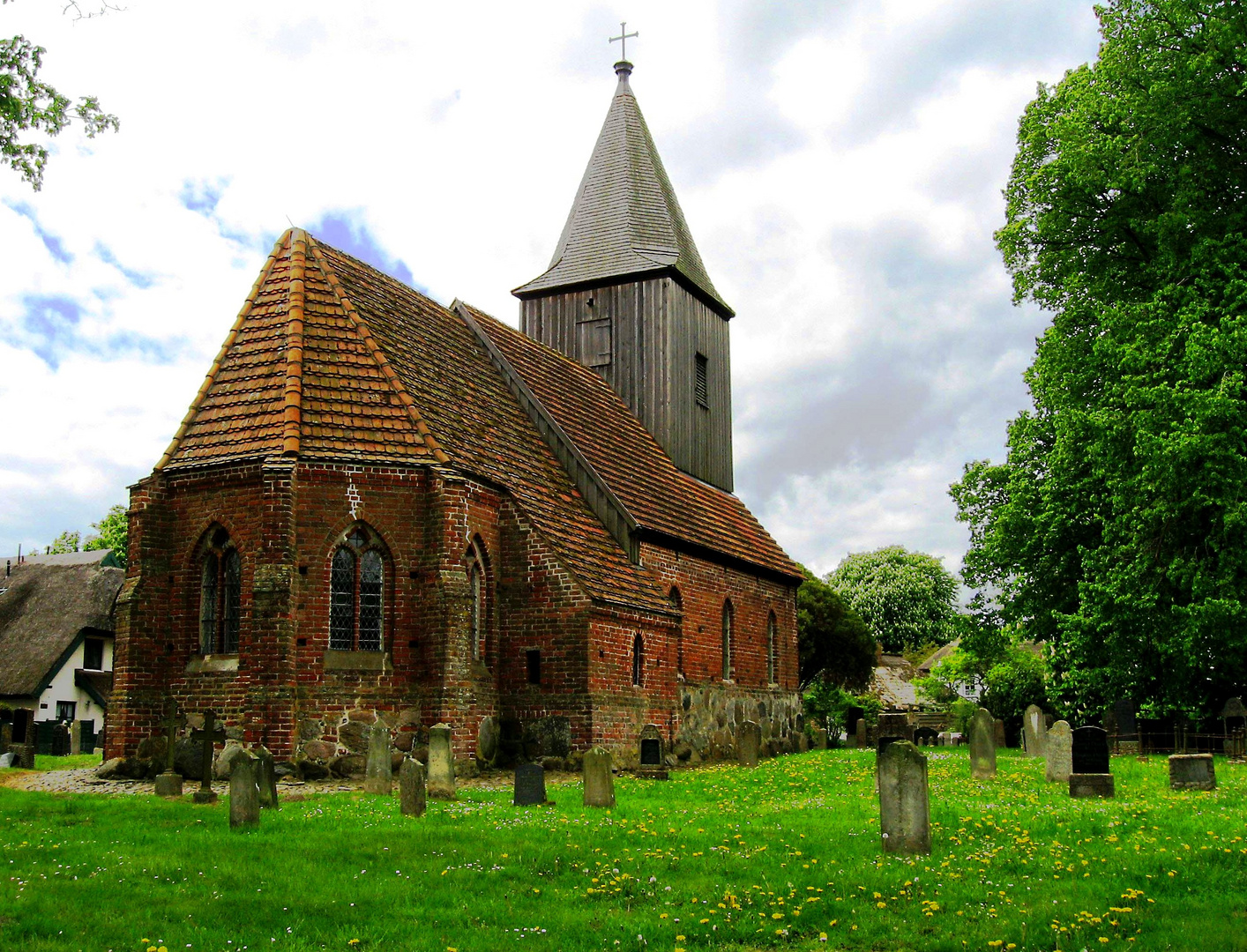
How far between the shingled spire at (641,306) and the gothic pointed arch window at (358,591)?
13.0 meters

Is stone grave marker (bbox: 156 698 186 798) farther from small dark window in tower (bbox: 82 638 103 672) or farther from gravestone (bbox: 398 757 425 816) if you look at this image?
small dark window in tower (bbox: 82 638 103 672)

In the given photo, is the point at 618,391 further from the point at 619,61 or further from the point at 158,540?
the point at 158,540

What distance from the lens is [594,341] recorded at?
102 ft

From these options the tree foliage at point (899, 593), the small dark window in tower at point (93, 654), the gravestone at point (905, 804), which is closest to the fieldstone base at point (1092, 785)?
the gravestone at point (905, 804)

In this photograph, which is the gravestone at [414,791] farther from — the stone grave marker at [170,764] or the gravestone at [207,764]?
the stone grave marker at [170,764]

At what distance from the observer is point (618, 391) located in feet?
102

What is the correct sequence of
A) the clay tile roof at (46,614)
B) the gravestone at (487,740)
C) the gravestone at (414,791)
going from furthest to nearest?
the clay tile roof at (46,614), the gravestone at (487,740), the gravestone at (414,791)

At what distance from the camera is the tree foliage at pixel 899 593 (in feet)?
235

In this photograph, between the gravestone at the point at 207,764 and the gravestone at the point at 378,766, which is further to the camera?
the gravestone at the point at 378,766

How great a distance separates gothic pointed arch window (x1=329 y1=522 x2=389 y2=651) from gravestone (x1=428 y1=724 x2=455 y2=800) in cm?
379

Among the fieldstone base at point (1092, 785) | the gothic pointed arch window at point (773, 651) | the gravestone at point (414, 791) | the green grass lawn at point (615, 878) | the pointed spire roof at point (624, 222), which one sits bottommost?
the fieldstone base at point (1092, 785)

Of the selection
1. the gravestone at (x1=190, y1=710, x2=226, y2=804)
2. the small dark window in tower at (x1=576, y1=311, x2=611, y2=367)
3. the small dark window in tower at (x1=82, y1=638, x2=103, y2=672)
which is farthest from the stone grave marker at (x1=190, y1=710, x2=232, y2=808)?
the small dark window in tower at (x1=82, y1=638, x2=103, y2=672)

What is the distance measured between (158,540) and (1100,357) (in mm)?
17871

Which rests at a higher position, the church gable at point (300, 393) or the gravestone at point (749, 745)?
the church gable at point (300, 393)
